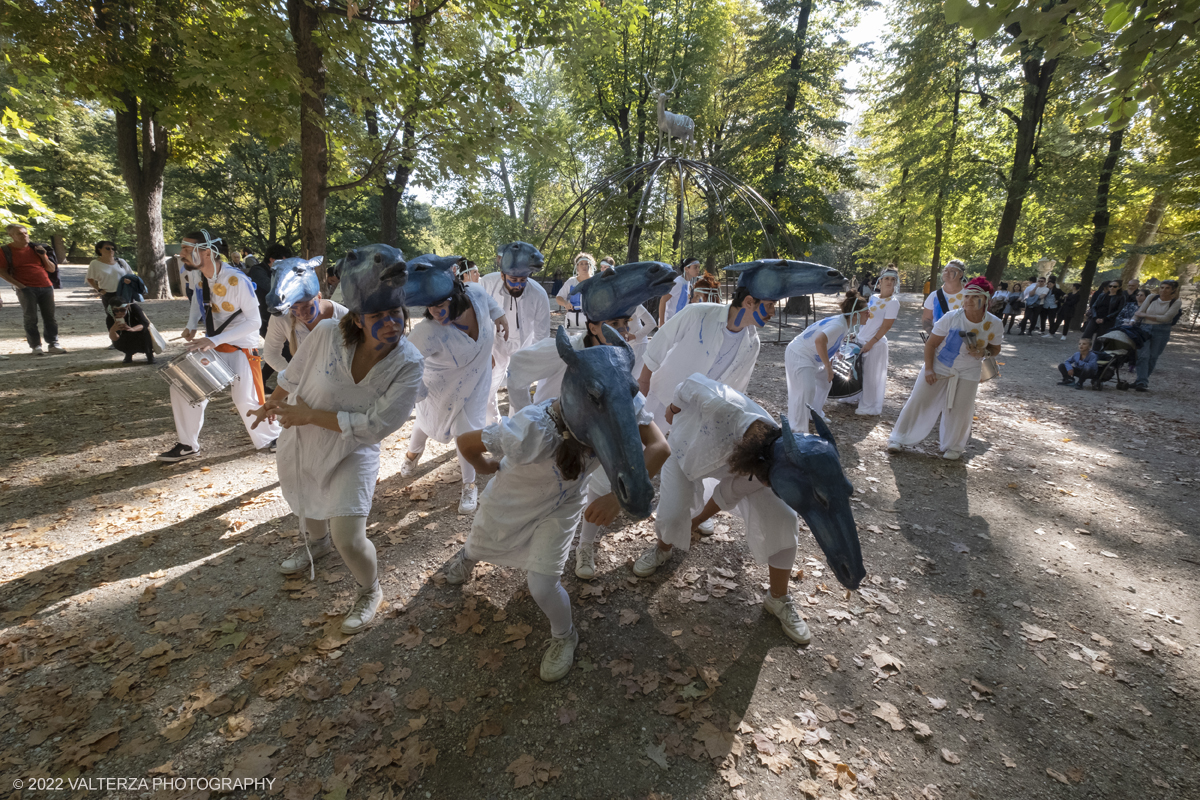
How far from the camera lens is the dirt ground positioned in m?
2.35

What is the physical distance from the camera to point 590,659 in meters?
2.98

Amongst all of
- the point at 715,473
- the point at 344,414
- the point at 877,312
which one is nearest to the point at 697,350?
the point at 715,473

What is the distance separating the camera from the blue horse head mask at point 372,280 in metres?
2.61

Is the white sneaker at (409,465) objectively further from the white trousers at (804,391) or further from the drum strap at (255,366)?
the white trousers at (804,391)

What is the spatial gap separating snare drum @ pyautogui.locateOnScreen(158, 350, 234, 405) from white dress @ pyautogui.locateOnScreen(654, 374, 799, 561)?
421cm

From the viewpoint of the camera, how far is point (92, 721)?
247 centimetres

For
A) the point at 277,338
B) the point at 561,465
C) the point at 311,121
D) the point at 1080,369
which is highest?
the point at 311,121

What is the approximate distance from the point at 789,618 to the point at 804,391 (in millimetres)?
2924

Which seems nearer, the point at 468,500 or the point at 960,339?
the point at 468,500

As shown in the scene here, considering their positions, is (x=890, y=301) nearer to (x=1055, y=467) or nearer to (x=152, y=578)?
(x=1055, y=467)

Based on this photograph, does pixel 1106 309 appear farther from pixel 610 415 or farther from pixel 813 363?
pixel 610 415

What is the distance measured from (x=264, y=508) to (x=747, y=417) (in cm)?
427

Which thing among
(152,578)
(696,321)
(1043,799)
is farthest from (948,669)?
(152,578)

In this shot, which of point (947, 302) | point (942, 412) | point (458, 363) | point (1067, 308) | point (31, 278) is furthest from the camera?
point (1067, 308)
